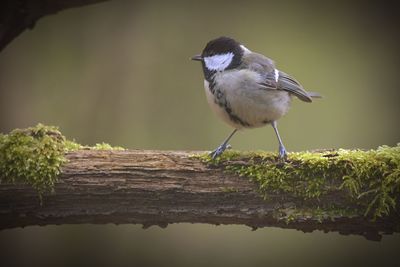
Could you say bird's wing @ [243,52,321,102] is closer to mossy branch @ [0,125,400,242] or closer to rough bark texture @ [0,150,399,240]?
mossy branch @ [0,125,400,242]

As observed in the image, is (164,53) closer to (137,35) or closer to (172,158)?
(137,35)

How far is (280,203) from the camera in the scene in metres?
2.31

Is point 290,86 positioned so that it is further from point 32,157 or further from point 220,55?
point 32,157

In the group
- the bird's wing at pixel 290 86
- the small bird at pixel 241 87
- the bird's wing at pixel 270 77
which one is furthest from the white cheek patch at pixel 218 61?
the bird's wing at pixel 290 86

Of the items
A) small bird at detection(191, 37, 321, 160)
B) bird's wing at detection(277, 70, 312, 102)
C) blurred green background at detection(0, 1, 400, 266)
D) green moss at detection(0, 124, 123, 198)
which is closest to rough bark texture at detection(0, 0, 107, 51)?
green moss at detection(0, 124, 123, 198)

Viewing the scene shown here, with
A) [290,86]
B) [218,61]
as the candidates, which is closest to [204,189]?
[218,61]

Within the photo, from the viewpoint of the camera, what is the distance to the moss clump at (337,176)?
2.23 metres

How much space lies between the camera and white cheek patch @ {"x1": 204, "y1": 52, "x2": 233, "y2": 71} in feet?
9.16

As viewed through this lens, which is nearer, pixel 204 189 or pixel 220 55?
pixel 204 189

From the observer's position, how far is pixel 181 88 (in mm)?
4840

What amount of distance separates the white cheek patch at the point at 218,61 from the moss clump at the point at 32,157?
3.15 feet

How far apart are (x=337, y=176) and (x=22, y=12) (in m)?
2.03

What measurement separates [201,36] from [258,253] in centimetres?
223

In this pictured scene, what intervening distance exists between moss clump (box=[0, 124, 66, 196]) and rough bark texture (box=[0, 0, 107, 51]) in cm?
70
